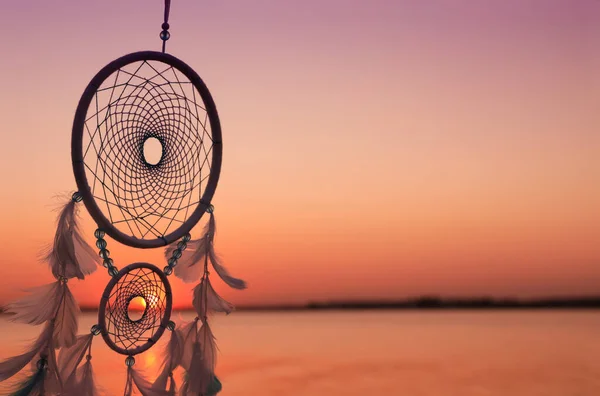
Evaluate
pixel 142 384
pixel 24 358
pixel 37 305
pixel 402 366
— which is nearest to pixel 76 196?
pixel 37 305

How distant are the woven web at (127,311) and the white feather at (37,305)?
0.30 metres

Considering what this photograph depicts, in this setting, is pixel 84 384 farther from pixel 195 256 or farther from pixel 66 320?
pixel 195 256

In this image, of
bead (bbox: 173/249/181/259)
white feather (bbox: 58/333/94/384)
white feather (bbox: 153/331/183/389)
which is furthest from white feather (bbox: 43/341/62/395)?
bead (bbox: 173/249/181/259)

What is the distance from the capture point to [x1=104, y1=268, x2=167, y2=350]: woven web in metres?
4.05

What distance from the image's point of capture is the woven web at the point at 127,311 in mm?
4047

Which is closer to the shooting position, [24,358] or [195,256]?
[24,358]

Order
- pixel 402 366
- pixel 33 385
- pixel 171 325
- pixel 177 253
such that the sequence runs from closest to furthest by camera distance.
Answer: pixel 33 385
pixel 177 253
pixel 171 325
pixel 402 366

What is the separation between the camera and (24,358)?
3818 millimetres

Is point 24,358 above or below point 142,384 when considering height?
above

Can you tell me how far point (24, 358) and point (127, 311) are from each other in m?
0.63

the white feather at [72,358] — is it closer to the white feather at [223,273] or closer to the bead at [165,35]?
the white feather at [223,273]

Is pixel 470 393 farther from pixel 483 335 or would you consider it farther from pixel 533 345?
pixel 483 335

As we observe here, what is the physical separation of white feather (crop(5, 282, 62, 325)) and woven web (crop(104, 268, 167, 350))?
0.30 meters

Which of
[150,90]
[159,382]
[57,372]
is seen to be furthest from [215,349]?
[150,90]
